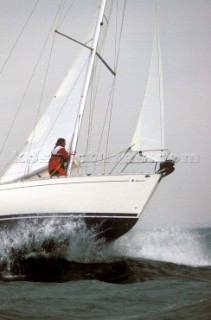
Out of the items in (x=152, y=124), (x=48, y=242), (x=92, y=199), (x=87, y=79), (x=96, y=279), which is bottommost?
(x=96, y=279)

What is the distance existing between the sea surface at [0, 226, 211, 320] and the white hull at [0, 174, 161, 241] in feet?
1.45

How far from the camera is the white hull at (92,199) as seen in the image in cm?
892

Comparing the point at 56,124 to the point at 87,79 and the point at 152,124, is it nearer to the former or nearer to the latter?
the point at 87,79

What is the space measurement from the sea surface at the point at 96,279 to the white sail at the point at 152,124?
2.39m

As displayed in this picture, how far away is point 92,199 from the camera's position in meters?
8.91

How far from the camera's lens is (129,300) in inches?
232

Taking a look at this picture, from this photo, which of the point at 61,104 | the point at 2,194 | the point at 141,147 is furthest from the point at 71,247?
the point at 61,104

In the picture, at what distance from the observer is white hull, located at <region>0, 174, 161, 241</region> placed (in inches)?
351

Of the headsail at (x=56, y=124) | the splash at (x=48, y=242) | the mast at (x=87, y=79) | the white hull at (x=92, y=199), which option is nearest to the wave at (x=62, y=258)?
the splash at (x=48, y=242)

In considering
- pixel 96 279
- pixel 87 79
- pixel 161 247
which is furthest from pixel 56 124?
pixel 96 279

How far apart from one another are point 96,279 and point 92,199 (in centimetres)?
185

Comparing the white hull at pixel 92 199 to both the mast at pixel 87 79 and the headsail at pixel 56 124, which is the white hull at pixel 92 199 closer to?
the mast at pixel 87 79

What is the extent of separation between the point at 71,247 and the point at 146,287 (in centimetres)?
283

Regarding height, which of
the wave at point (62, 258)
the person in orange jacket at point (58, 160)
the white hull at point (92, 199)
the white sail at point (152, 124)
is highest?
the white sail at point (152, 124)
